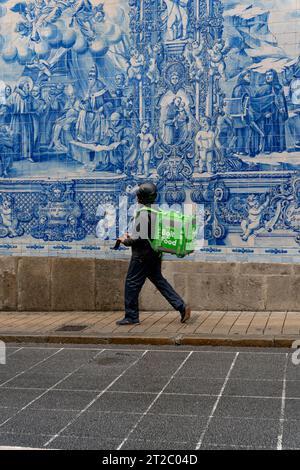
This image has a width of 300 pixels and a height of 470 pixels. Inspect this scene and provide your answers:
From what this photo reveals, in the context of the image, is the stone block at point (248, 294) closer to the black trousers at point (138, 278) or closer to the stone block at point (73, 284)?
the black trousers at point (138, 278)

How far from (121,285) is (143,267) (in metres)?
1.38

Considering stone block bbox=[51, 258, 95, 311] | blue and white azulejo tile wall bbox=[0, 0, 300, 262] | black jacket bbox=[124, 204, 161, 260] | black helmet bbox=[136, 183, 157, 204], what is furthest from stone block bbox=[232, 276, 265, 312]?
stone block bbox=[51, 258, 95, 311]

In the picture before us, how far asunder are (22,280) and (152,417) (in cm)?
595

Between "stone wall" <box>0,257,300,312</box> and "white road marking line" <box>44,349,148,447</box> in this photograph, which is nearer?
"white road marking line" <box>44,349,148,447</box>

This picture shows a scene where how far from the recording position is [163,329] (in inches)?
373

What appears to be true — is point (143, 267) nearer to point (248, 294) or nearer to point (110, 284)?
point (110, 284)

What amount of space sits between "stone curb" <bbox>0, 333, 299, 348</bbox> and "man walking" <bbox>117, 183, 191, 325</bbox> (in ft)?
2.61

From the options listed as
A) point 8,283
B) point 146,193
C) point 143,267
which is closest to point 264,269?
point 143,267

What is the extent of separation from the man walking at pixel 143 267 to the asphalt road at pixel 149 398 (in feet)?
3.38

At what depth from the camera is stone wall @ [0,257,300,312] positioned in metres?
10.5

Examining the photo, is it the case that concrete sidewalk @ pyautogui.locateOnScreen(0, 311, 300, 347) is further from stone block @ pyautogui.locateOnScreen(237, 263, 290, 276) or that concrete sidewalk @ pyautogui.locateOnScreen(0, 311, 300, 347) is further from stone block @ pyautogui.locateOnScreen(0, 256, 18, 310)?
stone block @ pyautogui.locateOnScreen(0, 256, 18, 310)

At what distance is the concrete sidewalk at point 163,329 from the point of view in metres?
8.82

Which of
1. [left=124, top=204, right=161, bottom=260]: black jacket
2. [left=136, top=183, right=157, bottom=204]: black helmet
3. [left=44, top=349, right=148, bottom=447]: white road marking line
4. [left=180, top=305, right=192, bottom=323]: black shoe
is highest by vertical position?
[left=136, top=183, right=157, bottom=204]: black helmet

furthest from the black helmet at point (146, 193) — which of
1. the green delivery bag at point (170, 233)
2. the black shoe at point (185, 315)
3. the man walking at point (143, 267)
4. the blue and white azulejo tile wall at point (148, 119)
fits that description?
the black shoe at point (185, 315)
